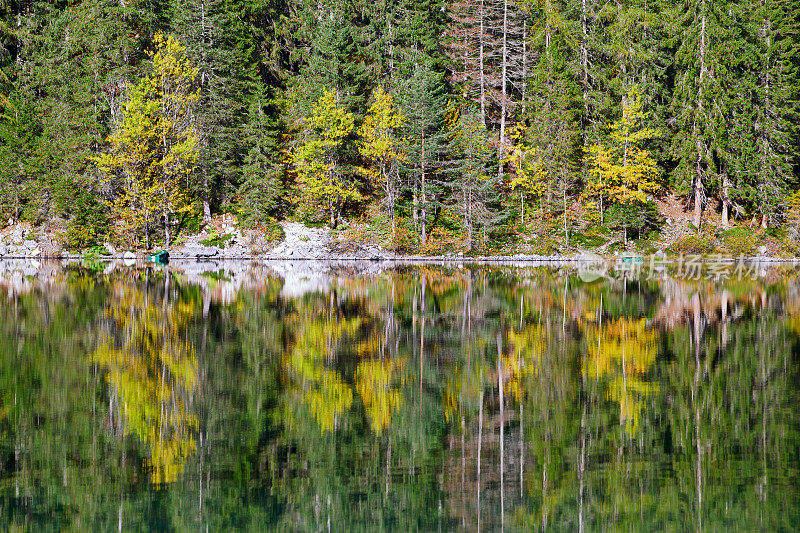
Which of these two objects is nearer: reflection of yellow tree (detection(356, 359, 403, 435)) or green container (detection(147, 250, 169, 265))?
reflection of yellow tree (detection(356, 359, 403, 435))

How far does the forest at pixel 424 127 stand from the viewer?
47.2 metres

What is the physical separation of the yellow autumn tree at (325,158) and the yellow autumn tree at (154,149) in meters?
7.05

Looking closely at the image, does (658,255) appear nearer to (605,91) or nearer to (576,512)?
(605,91)

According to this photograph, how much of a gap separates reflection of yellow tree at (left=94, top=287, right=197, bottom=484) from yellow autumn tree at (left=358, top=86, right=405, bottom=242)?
29.9m

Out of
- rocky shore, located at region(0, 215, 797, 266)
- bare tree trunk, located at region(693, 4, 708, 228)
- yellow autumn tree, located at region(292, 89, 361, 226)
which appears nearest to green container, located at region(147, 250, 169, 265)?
rocky shore, located at region(0, 215, 797, 266)

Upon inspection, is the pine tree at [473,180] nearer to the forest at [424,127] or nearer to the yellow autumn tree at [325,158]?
the forest at [424,127]

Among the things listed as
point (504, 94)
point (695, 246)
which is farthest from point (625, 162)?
point (504, 94)

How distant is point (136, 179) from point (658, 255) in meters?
32.4

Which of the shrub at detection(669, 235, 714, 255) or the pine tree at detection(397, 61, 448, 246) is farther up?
the pine tree at detection(397, 61, 448, 246)

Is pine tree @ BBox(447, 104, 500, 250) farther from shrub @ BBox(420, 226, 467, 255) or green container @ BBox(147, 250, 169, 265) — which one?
green container @ BBox(147, 250, 169, 265)

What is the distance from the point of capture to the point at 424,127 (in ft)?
158

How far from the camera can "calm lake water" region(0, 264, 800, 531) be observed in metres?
6.84

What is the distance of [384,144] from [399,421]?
39.9m

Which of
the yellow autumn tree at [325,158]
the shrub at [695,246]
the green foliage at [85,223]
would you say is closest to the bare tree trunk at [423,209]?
the yellow autumn tree at [325,158]
